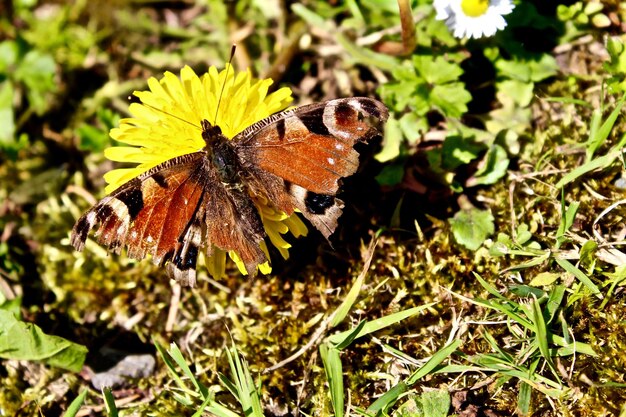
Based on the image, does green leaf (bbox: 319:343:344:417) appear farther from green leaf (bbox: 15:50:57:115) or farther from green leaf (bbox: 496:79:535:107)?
green leaf (bbox: 15:50:57:115)

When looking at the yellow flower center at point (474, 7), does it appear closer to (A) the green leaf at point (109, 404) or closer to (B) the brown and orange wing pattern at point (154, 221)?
(B) the brown and orange wing pattern at point (154, 221)

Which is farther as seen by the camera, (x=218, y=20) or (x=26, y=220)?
(x=218, y=20)

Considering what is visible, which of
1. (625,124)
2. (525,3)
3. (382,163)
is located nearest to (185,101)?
(382,163)

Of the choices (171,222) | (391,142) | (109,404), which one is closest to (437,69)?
(391,142)

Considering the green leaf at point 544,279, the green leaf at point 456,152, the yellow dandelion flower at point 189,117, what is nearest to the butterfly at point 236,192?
the yellow dandelion flower at point 189,117

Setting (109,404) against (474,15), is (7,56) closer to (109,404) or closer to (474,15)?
(109,404)

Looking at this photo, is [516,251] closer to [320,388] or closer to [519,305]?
[519,305]
